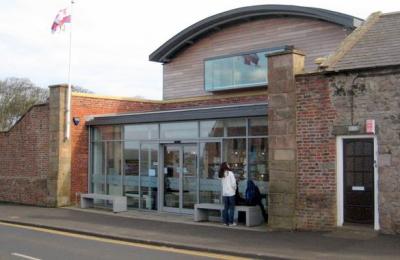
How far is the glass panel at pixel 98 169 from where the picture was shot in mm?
21172

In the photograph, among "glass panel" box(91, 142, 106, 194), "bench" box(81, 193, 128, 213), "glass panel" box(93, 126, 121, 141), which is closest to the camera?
"bench" box(81, 193, 128, 213)

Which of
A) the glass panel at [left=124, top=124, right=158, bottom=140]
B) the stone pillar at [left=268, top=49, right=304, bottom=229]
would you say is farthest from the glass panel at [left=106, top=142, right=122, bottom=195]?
the stone pillar at [left=268, top=49, right=304, bottom=229]

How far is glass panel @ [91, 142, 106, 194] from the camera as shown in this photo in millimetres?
21172

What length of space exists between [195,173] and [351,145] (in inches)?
234

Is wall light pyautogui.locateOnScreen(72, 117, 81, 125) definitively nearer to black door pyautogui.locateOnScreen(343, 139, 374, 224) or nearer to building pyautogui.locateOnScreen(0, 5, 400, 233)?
building pyautogui.locateOnScreen(0, 5, 400, 233)

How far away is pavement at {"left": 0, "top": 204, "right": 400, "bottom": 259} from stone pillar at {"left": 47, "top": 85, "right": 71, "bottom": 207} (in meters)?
2.24

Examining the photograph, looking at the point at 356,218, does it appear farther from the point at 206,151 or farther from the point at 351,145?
the point at 206,151

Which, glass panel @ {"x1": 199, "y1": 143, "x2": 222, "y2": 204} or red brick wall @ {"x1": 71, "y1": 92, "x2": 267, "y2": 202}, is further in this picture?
red brick wall @ {"x1": 71, "y1": 92, "x2": 267, "y2": 202}

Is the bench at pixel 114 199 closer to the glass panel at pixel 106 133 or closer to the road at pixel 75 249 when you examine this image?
the glass panel at pixel 106 133

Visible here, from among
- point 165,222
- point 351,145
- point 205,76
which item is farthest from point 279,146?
point 205,76

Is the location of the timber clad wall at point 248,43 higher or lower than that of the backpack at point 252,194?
higher

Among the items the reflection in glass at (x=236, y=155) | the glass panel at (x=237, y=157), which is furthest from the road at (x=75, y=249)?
the reflection in glass at (x=236, y=155)

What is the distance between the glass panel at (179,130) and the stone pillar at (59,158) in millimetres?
4140

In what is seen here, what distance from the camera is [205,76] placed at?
1126 inches
